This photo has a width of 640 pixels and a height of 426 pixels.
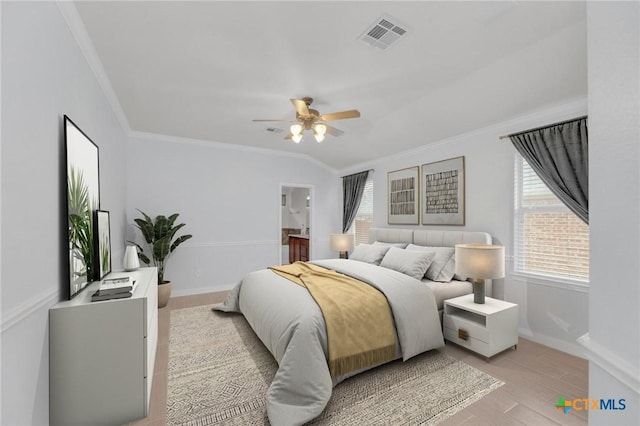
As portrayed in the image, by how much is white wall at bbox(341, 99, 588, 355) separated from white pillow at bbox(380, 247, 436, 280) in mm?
860

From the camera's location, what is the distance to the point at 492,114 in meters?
3.20

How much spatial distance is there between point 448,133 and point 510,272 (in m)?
1.92

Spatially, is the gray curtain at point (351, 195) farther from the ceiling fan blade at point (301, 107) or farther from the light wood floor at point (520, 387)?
the light wood floor at point (520, 387)

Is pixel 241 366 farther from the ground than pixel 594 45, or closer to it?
closer to it

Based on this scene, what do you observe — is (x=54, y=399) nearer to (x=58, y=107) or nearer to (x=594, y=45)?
(x=58, y=107)

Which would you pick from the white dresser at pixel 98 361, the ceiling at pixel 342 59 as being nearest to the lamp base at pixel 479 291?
the ceiling at pixel 342 59

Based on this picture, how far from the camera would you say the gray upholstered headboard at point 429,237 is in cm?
338

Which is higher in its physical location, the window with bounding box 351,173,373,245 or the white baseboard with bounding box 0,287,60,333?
the window with bounding box 351,173,373,245

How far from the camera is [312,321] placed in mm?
2146

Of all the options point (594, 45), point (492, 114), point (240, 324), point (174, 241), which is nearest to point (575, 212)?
point (492, 114)

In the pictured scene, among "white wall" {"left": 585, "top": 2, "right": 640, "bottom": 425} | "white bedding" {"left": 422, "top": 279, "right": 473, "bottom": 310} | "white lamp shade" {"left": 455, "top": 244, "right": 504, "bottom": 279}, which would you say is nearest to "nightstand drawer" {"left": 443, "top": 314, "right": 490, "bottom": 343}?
"white bedding" {"left": 422, "top": 279, "right": 473, "bottom": 310}

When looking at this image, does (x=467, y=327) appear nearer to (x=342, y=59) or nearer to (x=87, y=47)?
(x=342, y=59)

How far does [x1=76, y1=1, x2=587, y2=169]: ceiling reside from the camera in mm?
1911

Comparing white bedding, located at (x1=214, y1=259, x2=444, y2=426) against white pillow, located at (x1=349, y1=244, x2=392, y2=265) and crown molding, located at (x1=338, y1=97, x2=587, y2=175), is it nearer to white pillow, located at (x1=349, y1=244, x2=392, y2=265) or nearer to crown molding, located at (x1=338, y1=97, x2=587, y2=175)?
white pillow, located at (x1=349, y1=244, x2=392, y2=265)
